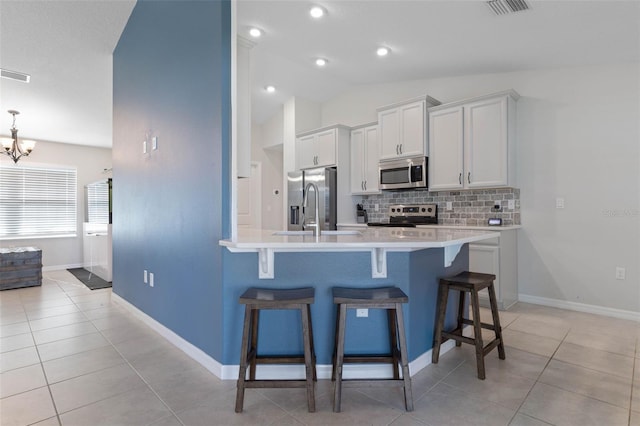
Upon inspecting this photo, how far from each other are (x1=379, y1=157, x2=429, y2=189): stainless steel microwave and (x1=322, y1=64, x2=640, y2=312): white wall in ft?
3.54

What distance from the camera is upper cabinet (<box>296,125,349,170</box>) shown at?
5.11 meters

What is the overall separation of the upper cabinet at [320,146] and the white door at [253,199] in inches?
48.1

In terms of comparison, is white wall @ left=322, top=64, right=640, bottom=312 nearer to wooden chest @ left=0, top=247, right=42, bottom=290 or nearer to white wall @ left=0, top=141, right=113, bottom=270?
wooden chest @ left=0, top=247, right=42, bottom=290

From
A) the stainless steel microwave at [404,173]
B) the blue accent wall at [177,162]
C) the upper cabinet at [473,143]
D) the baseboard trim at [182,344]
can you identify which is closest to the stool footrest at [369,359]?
the baseboard trim at [182,344]

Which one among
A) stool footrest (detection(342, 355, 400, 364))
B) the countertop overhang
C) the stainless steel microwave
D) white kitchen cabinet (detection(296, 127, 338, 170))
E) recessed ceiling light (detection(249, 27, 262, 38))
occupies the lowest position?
stool footrest (detection(342, 355, 400, 364))

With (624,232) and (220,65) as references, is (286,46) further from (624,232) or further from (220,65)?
(624,232)

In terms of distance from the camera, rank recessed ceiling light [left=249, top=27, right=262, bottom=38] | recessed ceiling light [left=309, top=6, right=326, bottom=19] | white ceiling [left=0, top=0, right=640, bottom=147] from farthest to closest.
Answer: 1. recessed ceiling light [left=249, top=27, right=262, bottom=38]
2. recessed ceiling light [left=309, top=6, right=326, bottom=19]
3. white ceiling [left=0, top=0, right=640, bottom=147]

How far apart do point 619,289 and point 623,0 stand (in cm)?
259

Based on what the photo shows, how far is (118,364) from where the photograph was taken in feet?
7.56

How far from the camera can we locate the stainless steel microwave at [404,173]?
14.1 feet

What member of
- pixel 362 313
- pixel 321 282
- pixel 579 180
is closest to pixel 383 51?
pixel 579 180

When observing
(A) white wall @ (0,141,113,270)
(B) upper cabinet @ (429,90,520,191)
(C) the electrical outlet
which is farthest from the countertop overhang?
(A) white wall @ (0,141,113,270)

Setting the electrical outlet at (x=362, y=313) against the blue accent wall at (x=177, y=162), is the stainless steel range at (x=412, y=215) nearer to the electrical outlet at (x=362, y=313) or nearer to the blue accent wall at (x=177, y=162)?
the electrical outlet at (x=362, y=313)

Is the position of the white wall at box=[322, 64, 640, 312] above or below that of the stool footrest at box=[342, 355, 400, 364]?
above
